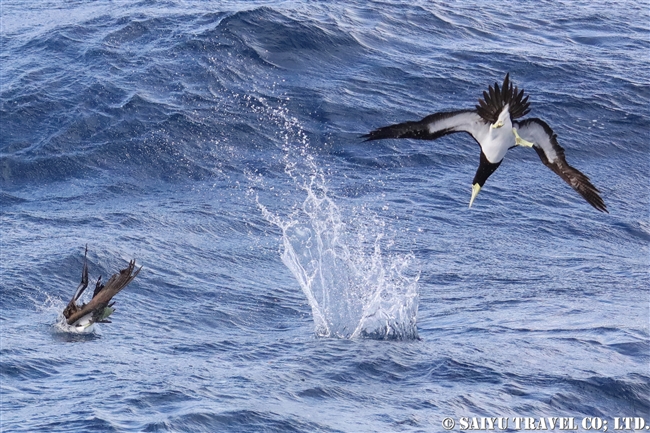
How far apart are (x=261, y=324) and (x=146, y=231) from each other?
152 inches

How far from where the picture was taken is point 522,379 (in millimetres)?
12461

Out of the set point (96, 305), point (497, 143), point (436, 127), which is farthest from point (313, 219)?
point (497, 143)

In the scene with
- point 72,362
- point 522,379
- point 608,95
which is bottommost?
point 72,362

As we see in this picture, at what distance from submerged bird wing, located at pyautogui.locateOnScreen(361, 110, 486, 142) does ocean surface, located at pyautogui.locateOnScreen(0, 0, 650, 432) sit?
3.07 m

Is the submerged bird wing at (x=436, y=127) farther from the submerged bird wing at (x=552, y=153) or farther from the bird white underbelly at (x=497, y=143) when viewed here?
the submerged bird wing at (x=552, y=153)

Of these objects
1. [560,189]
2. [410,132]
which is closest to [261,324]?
[410,132]

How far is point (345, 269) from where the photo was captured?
50.4ft

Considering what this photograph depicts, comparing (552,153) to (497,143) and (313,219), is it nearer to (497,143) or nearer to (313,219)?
(497,143)

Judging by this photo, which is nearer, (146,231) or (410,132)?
(410,132)

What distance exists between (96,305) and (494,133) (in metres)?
5.73

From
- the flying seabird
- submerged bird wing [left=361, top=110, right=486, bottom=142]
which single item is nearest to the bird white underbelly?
submerged bird wing [left=361, top=110, right=486, bottom=142]

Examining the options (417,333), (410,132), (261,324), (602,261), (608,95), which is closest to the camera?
(410,132)

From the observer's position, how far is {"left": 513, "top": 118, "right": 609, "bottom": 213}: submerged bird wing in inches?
385

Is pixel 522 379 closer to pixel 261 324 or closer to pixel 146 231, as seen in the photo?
pixel 261 324
